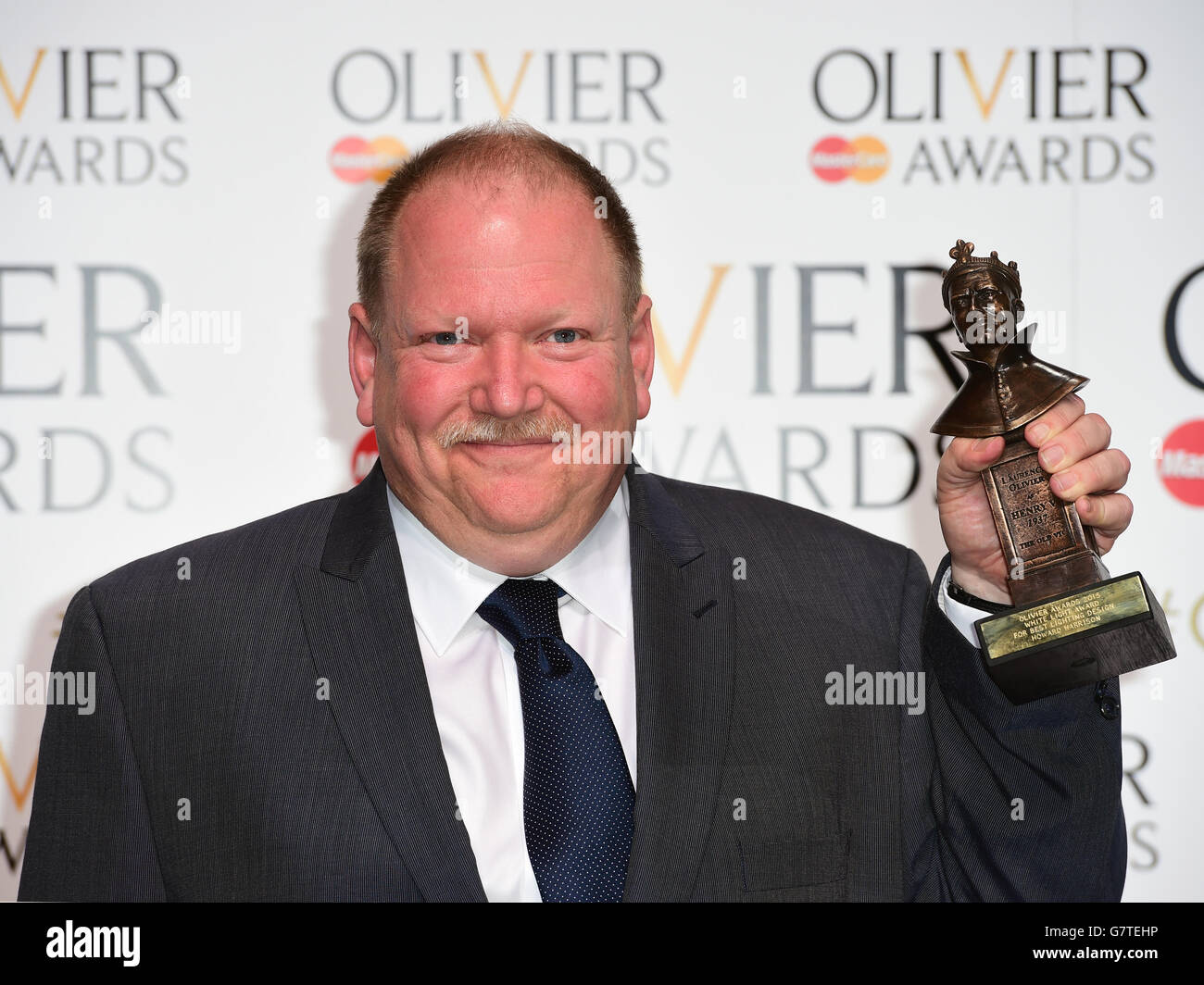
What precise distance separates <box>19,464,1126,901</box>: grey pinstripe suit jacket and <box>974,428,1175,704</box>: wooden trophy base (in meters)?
0.08

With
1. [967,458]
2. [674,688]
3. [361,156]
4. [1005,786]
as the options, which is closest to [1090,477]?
[967,458]

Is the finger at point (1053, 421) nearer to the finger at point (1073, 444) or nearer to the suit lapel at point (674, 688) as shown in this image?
the finger at point (1073, 444)

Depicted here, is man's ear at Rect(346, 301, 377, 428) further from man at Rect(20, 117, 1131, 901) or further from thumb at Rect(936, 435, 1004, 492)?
thumb at Rect(936, 435, 1004, 492)

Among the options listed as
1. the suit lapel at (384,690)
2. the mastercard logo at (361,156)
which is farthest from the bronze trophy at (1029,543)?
the mastercard logo at (361,156)

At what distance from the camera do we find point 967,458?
5.90 ft

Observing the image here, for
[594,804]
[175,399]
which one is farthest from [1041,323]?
[175,399]

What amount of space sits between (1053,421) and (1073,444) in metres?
0.04

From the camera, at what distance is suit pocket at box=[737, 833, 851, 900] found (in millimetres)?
1824

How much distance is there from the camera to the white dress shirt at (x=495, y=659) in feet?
5.97

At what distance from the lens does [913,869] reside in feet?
6.47

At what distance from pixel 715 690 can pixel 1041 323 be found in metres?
1.67

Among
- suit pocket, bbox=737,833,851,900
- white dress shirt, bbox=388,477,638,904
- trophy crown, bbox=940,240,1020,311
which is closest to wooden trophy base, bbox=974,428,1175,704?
trophy crown, bbox=940,240,1020,311

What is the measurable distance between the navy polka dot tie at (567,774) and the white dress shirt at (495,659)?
0.02 meters
